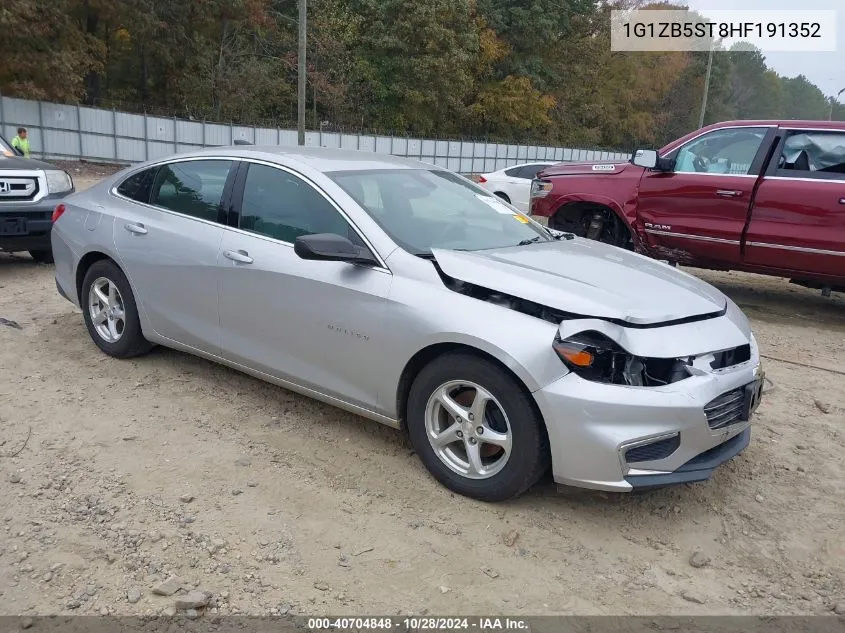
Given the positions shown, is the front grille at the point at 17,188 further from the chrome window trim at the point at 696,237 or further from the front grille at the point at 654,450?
the front grille at the point at 654,450

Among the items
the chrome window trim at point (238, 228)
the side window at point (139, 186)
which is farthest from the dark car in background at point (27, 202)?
the side window at point (139, 186)

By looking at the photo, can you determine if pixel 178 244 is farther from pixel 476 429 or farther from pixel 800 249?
pixel 800 249

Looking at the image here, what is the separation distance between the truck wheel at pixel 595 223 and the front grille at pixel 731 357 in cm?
473

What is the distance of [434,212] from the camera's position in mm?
4098

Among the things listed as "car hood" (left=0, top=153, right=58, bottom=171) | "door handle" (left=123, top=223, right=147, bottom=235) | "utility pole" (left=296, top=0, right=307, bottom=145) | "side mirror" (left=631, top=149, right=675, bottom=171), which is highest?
"utility pole" (left=296, top=0, right=307, bottom=145)

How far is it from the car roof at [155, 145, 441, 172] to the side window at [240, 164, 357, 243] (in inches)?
5.0

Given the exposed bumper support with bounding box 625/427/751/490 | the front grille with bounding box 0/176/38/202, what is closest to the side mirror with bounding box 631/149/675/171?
the exposed bumper support with bounding box 625/427/751/490

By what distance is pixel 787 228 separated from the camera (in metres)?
6.81

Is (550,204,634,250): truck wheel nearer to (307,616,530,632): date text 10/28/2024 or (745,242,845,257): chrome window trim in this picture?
(745,242,845,257): chrome window trim

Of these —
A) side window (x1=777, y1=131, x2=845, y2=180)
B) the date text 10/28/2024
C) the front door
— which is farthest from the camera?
side window (x1=777, y1=131, x2=845, y2=180)

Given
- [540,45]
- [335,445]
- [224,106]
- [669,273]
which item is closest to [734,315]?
[669,273]

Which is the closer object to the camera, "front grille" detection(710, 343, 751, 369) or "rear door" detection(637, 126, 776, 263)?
"front grille" detection(710, 343, 751, 369)

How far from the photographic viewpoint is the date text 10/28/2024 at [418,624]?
8.36ft

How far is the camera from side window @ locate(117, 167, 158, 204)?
4887 millimetres
